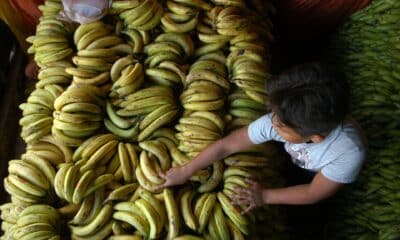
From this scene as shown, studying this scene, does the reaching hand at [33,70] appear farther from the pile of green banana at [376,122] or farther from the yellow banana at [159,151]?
the pile of green banana at [376,122]

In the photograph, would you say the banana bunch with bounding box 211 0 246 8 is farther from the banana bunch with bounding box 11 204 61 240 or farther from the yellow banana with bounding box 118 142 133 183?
the banana bunch with bounding box 11 204 61 240

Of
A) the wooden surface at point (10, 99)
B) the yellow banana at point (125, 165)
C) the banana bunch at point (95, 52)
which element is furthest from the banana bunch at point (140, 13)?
the wooden surface at point (10, 99)

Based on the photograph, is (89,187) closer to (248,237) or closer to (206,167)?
(206,167)

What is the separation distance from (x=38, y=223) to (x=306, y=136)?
1083 millimetres

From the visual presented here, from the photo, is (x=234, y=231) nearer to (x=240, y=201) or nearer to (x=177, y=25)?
(x=240, y=201)

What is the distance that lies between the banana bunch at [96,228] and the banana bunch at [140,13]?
0.96 m

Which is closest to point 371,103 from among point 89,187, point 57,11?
point 89,187

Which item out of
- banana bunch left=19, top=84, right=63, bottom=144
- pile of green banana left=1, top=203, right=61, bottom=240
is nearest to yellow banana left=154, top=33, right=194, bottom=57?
banana bunch left=19, top=84, right=63, bottom=144

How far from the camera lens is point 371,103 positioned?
233 cm

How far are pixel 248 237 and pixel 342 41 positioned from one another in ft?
5.51

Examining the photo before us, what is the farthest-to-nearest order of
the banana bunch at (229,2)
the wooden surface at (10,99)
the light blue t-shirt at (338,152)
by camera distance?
the wooden surface at (10,99)
the banana bunch at (229,2)
the light blue t-shirt at (338,152)

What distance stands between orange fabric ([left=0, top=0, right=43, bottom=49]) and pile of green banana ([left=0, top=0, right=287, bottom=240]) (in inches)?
18.2

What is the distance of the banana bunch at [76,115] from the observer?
6.07 feet

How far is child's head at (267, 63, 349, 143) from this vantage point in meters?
1.33
